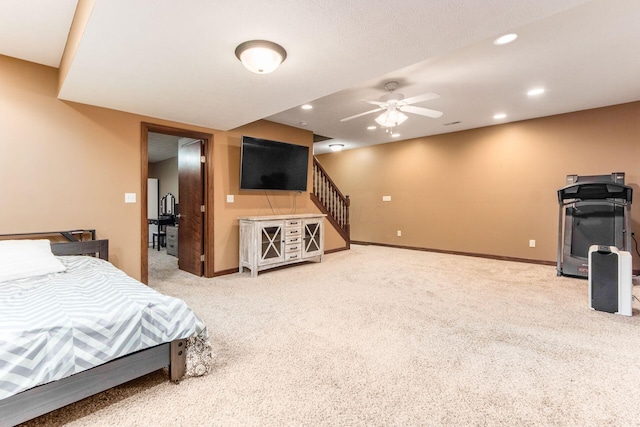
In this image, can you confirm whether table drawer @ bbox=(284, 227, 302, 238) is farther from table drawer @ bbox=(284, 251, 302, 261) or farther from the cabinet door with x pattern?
table drawer @ bbox=(284, 251, 302, 261)

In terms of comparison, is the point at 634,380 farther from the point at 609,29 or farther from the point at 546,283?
the point at 609,29

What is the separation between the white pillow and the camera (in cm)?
215

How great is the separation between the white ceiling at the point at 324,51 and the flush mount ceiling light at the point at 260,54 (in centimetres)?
6

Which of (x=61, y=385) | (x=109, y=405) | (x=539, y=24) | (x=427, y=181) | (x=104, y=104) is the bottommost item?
(x=109, y=405)

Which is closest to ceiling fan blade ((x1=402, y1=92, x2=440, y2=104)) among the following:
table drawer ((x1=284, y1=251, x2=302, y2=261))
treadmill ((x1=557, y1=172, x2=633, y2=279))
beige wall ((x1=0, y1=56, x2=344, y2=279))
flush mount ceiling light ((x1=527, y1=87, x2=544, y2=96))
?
flush mount ceiling light ((x1=527, y1=87, x2=544, y2=96))

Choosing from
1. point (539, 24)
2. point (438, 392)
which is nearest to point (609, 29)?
point (539, 24)

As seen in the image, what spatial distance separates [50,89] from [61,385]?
3.04 metres

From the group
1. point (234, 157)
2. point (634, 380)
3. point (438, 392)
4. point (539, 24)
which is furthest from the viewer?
point (234, 157)

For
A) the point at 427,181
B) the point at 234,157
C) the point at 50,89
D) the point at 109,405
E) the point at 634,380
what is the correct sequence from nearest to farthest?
the point at 109,405 → the point at 634,380 → the point at 50,89 → the point at 234,157 → the point at 427,181

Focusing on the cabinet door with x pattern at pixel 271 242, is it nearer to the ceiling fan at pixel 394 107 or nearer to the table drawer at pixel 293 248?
the table drawer at pixel 293 248

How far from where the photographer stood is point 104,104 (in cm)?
322

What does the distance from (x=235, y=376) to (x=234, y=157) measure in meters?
3.39

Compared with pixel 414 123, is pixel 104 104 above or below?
below

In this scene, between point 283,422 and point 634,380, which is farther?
point 634,380
